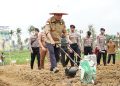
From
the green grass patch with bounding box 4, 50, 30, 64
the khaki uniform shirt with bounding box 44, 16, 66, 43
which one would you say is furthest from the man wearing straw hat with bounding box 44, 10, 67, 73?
the green grass patch with bounding box 4, 50, 30, 64

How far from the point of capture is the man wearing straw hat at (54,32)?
12.7 meters

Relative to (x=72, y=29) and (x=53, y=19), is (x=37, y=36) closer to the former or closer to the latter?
(x=72, y=29)

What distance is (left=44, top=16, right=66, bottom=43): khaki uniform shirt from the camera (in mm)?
12844

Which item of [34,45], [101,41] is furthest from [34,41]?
[101,41]

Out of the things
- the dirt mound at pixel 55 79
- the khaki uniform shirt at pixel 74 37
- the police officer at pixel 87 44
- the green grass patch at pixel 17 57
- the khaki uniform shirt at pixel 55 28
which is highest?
the khaki uniform shirt at pixel 55 28

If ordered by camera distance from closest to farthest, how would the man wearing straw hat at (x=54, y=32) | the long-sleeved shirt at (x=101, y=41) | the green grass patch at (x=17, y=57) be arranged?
the man wearing straw hat at (x=54, y=32)
the long-sleeved shirt at (x=101, y=41)
the green grass patch at (x=17, y=57)

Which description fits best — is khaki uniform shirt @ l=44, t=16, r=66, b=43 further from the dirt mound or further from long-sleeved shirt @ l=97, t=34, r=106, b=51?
long-sleeved shirt @ l=97, t=34, r=106, b=51

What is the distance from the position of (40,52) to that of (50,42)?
3809 mm

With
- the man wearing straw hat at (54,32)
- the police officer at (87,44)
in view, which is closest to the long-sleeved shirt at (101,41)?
the police officer at (87,44)

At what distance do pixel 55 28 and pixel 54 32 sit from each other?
0.45 ft

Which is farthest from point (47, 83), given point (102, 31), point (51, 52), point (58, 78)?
point (102, 31)

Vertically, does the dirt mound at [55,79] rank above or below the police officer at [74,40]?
below

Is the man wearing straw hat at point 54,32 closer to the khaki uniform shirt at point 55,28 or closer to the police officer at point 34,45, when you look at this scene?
the khaki uniform shirt at point 55,28

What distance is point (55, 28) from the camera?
13.0 metres
